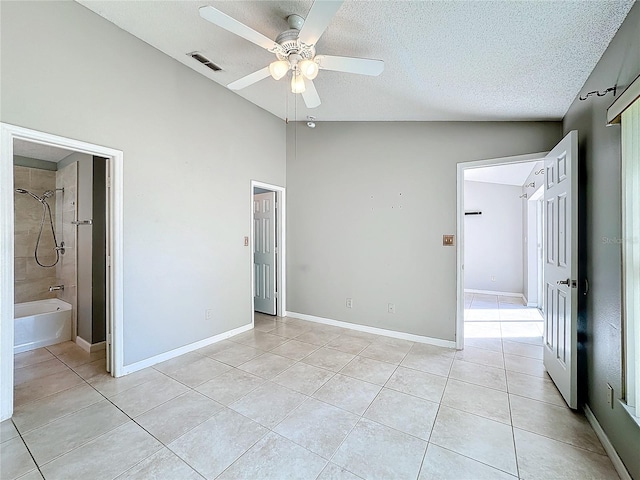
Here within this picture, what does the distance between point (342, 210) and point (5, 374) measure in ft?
11.6

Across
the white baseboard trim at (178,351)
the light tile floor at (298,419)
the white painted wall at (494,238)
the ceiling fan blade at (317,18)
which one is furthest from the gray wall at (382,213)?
the white painted wall at (494,238)

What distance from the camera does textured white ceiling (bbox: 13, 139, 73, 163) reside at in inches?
134

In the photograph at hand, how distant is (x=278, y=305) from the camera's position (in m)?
4.63

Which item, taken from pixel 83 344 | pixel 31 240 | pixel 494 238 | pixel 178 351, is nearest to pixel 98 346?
pixel 83 344

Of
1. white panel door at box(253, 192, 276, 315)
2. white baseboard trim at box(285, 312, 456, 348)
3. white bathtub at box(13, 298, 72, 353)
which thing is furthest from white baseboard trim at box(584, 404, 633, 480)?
white bathtub at box(13, 298, 72, 353)

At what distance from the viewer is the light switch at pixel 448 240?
3365 mm

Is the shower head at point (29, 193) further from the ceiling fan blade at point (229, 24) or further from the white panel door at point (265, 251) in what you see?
the ceiling fan blade at point (229, 24)

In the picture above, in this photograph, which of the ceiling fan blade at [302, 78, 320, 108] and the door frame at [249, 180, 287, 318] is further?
the door frame at [249, 180, 287, 318]

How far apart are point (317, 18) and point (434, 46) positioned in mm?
930

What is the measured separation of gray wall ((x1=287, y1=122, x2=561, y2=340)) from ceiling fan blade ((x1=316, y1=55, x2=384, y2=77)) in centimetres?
179

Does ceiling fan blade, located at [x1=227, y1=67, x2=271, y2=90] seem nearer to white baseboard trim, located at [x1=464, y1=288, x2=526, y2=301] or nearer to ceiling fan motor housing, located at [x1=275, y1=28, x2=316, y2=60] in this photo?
ceiling fan motor housing, located at [x1=275, y1=28, x2=316, y2=60]

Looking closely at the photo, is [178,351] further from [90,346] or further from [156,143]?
[156,143]

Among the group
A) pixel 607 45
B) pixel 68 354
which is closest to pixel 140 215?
pixel 68 354

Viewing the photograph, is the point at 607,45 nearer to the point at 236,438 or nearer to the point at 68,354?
the point at 236,438
